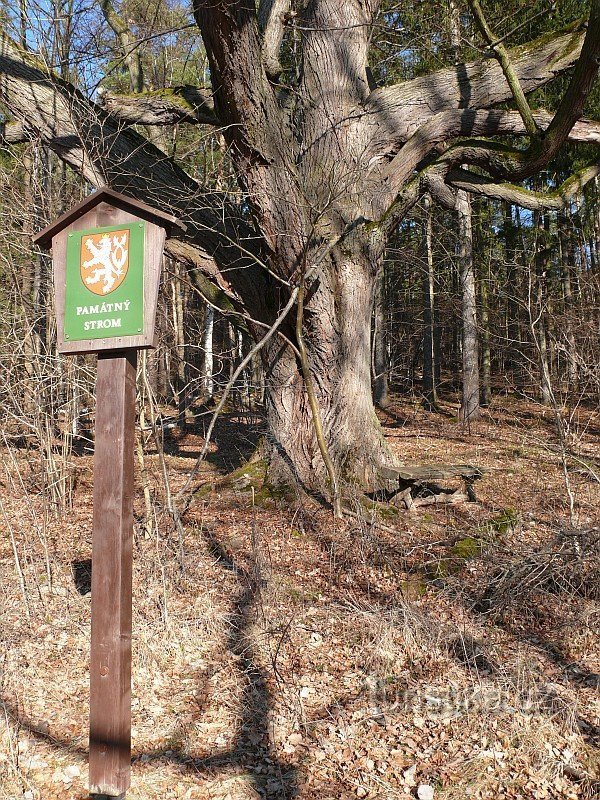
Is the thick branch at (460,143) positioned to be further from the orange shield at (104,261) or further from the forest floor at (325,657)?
the orange shield at (104,261)

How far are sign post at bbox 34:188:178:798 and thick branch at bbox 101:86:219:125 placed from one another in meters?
4.03

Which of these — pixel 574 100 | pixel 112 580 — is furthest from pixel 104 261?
pixel 574 100

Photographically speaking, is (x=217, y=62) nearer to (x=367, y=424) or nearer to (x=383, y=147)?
(x=383, y=147)

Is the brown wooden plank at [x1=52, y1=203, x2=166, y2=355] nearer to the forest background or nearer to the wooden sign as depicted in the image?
the wooden sign

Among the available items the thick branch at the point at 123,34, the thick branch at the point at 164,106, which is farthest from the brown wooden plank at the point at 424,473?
the thick branch at the point at 123,34

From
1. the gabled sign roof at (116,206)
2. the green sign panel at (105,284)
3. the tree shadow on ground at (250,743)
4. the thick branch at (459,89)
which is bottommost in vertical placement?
the tree shadow on ground at (250,743)

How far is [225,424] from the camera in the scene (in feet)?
48.5

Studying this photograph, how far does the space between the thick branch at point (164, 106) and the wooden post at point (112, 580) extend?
4464mm

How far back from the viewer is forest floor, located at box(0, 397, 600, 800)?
11.0 feet

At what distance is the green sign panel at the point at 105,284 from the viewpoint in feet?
10.0

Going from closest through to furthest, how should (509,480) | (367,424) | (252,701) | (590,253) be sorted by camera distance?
(252,701)
(367,424)
(509,480)
(590,253)

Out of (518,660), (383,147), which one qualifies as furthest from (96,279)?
(383,147)

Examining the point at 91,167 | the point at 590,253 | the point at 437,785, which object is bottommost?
the point at 437,785

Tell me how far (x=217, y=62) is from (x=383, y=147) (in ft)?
7.65
